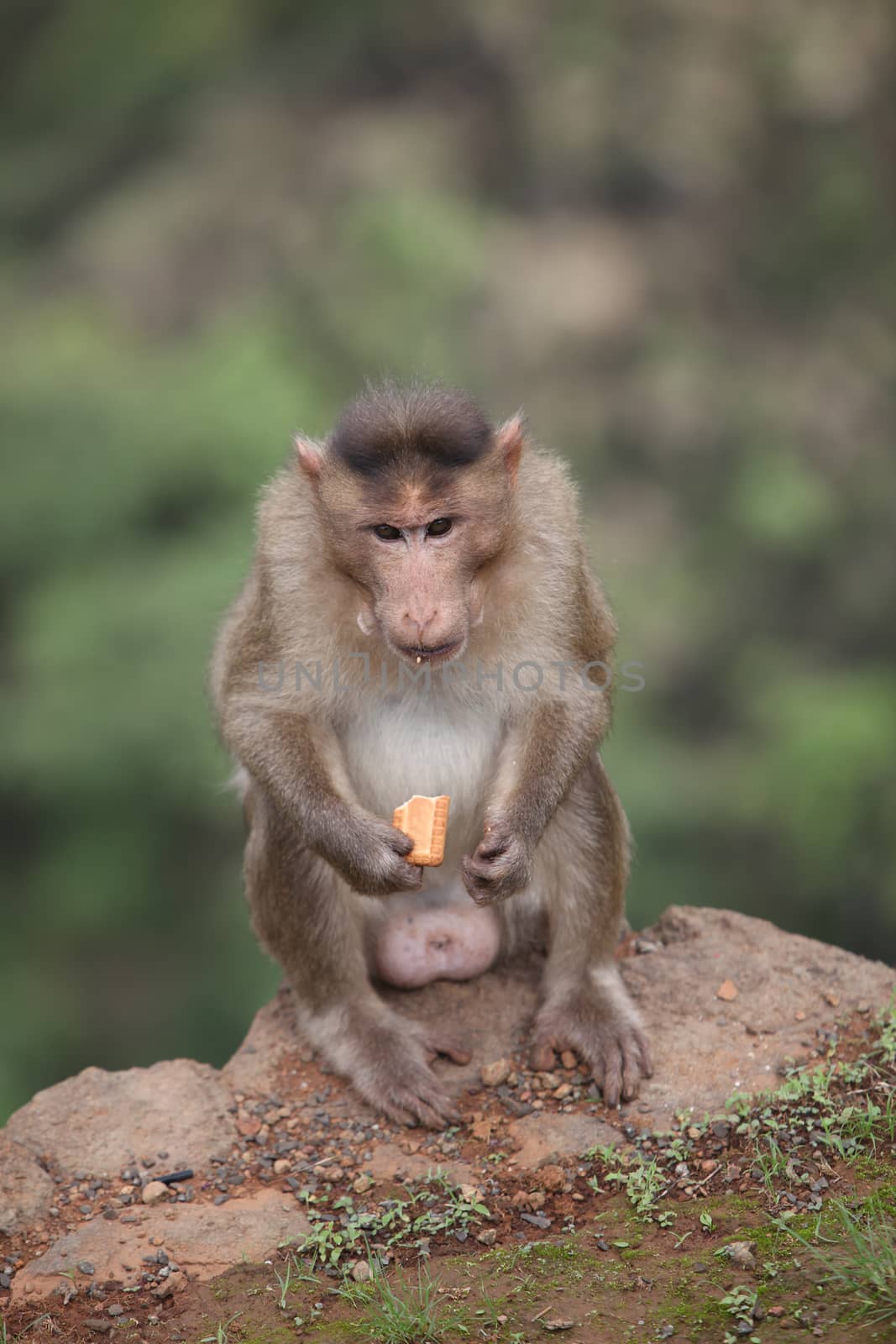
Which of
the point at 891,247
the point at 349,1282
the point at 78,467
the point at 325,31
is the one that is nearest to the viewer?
the point at 349,1282

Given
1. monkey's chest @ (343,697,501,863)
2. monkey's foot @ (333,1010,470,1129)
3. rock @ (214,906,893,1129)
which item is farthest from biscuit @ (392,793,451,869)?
rock @ (214,906,893,1129)

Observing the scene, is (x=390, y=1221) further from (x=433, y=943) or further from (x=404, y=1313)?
(x=433, y=943)

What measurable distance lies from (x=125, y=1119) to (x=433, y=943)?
1.05 metres

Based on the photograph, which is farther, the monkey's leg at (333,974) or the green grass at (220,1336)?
the monkey's leg at (333,974)

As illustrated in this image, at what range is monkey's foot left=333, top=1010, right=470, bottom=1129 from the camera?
15.0ft

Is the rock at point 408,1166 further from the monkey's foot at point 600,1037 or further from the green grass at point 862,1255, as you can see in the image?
the green grass at point 862,1255

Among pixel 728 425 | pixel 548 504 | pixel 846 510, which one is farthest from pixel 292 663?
pixel 728 425

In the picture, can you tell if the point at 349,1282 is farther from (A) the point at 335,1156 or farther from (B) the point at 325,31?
(B) the point at 325,31

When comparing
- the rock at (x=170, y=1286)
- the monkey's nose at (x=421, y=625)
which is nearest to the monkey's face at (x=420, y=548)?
the monkey's nose at (x=421, y=625)

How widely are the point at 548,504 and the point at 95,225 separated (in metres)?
7.56

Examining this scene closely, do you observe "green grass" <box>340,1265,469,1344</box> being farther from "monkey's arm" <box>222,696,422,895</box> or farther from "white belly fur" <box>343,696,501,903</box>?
"white belly fur" <box>343,696,501,903</box>

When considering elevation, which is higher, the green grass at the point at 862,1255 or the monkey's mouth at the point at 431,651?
the monkey's mouth at the point at 431,651

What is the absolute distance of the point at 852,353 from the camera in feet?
36.3

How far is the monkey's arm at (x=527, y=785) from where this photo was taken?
4371 mm
